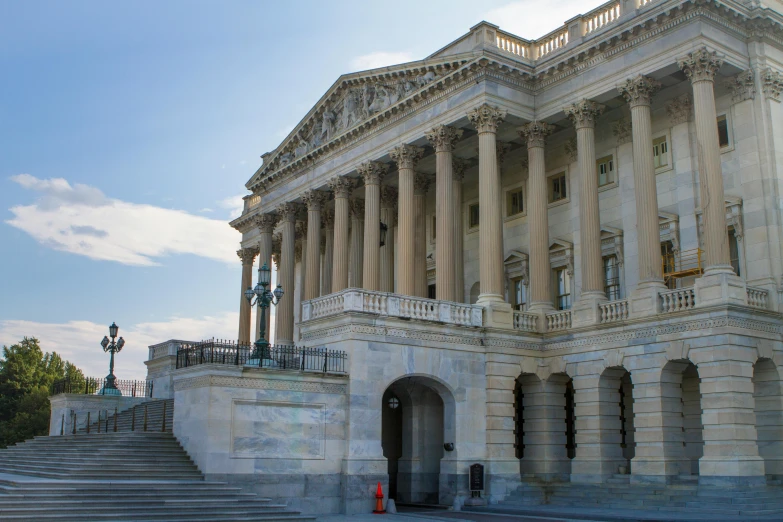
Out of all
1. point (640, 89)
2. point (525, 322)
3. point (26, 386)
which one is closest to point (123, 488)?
point (525, 322)

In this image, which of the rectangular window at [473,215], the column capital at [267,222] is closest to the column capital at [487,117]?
the rectangular window at [473,215]

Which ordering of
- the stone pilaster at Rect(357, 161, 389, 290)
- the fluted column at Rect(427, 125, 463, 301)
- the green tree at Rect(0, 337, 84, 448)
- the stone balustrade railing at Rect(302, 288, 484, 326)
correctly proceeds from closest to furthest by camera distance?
the stone balustrade railing at Rect(302, 288, 484, 326), the fluted column at Rect(427, 125, 463, 301), the stone pilaster at Rect(357, 161, 389, 290), the green tree at Rect(0, 337, 84, 448)

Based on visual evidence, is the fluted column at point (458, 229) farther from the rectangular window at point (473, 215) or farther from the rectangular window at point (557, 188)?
the rectangular window at point (557, 188)

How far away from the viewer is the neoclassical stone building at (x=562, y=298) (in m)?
29.8

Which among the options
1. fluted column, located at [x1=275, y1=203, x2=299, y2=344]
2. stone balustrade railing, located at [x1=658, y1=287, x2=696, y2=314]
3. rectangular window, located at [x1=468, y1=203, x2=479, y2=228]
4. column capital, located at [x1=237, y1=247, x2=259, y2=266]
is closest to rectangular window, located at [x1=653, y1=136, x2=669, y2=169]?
stone balustrade railing, located at [x1=658, y1=287, x2=696, y2=314]

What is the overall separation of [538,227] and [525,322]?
4.47 m

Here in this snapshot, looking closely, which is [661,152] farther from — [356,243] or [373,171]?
[356,243]

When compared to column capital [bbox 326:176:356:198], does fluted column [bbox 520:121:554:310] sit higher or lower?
lower

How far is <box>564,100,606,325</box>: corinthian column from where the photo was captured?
35500mm

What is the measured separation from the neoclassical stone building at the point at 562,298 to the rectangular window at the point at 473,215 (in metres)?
2.45

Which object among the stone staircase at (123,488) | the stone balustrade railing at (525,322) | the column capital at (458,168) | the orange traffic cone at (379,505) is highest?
the column capital at (458,168)

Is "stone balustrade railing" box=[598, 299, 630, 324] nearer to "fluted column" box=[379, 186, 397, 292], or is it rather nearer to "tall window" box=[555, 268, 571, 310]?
"tall window" box=[555, 268, 571, 310]

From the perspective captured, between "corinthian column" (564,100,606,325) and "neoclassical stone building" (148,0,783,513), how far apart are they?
0.30 feet

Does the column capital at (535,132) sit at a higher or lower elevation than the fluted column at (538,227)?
higher
